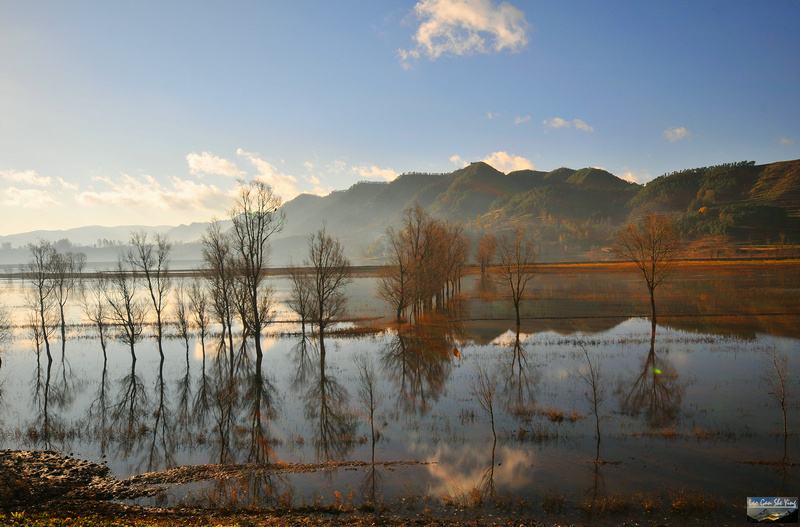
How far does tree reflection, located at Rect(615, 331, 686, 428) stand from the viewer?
72.3 ft

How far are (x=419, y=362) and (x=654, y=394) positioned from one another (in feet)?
56.0

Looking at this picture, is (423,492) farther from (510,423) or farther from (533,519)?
(510,423)

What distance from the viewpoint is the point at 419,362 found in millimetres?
34719

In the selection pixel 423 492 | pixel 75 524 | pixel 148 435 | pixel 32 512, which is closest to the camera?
pixel 75 524

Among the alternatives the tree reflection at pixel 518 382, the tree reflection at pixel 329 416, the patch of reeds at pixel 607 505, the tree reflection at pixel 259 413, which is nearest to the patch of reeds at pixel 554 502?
the patch of reeds at pixel 607 505

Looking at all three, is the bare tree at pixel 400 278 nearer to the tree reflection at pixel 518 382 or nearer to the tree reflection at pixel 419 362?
the tree reflection at pixel 419 362

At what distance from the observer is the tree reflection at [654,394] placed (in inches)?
868

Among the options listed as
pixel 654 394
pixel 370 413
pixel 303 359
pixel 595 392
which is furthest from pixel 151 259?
pixel 654 394

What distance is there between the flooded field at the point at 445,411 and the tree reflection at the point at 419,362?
21 centimetres

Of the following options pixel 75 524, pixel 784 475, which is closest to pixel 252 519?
pixel 75 524

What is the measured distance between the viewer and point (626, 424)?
68.9 feet

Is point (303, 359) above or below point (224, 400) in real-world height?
below

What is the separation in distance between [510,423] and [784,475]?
10784 mm

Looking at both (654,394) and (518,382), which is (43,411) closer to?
(518,382)
